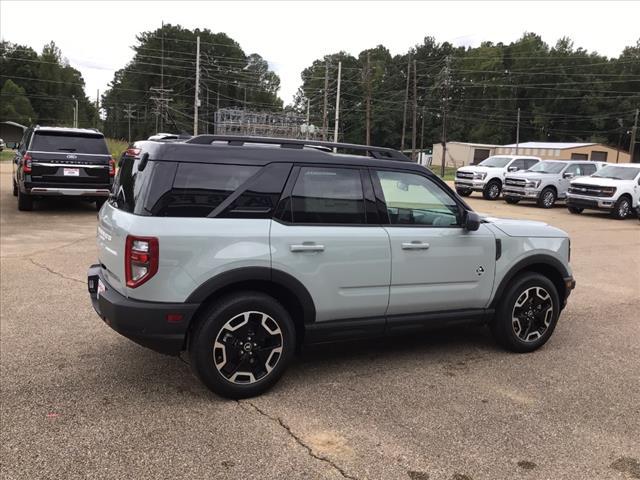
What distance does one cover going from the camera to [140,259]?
3588mm

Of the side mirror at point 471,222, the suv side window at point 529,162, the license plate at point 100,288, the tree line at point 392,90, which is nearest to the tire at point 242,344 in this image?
the license plate at point 100,288

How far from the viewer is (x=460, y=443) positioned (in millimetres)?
3432

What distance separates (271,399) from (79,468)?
1.35 m

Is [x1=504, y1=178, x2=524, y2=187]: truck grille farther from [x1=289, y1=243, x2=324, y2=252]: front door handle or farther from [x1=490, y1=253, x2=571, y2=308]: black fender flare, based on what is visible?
[x1=289, y1=243, x2=324, y2=252]: front door handle

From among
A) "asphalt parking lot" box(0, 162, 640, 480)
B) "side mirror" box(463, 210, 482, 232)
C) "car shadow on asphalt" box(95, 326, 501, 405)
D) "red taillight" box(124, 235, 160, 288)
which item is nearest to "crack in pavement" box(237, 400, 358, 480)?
"asphalt parking lot" box(0, 162, 640, 480)

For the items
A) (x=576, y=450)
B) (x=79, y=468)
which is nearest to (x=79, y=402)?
(x=79, y=468)

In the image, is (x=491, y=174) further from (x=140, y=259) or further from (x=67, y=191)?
(x=140, y=259)

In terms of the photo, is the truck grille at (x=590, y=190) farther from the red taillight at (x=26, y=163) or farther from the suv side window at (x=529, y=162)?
the red taillight at (x=26, y=163)

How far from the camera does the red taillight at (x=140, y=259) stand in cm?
357

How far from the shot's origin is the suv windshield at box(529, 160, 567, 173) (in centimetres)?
2233

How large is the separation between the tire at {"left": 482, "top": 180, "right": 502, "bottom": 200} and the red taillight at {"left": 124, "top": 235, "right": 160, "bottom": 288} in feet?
72.1

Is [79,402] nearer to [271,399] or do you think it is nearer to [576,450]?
[271,399]

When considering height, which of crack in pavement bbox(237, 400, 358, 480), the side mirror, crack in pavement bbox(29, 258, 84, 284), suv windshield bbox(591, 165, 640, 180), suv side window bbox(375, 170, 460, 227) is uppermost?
suv windshield bbox(591, 165, 640, 180)

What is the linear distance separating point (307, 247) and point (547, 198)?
19.8 m
